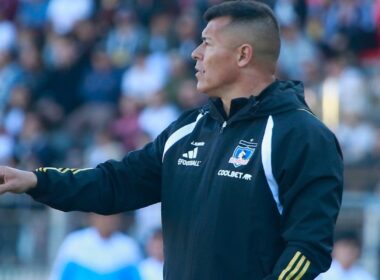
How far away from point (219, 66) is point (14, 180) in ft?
3.29

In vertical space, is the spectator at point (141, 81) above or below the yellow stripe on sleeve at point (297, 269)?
above

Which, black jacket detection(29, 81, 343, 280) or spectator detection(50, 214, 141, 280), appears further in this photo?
spectator detection(50, 214, 141, 280)

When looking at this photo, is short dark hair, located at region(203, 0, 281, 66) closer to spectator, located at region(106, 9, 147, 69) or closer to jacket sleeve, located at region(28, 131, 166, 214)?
jacket sleeve, located at region(28, 131, 166, 214)

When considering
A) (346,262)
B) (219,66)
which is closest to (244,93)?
(219,66)

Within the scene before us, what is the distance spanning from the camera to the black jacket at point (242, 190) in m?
5.04

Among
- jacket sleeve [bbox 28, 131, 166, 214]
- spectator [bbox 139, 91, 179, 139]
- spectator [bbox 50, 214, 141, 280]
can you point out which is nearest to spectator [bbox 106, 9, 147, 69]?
spectator [bbox 139, 91, 179, 139]

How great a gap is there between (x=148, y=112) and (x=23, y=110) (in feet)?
5.98

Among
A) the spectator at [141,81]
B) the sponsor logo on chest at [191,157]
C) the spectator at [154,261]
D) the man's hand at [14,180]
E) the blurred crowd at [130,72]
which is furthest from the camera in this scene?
the spectator at [141,81]

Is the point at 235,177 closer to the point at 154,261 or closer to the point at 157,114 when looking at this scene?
the point at 154,261

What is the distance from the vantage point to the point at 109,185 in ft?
18.7

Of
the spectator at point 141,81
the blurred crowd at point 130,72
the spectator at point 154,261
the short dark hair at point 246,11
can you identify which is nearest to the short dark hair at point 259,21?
the short dark hair at point 246,11

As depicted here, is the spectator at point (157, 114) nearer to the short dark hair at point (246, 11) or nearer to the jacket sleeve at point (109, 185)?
the jacket sleeve at point (109, 185)

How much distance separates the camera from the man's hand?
538 centimetres

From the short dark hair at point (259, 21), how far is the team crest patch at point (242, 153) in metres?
0.44
